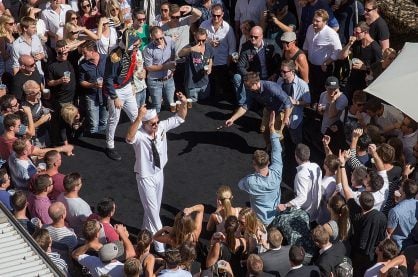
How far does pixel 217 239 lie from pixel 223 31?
531 cm

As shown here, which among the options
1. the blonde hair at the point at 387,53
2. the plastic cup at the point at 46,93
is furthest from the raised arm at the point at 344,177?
the plastic cup at the point at 46,93

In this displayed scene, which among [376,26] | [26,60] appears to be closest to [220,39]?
[376,26]

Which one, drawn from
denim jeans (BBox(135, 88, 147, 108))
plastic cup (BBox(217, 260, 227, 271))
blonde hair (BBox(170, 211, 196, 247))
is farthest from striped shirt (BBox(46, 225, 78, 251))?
denim jeans (BBox(135, 88, 147, 108))

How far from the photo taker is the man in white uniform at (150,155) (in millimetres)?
10328

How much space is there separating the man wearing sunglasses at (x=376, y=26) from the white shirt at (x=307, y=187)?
3639 mm

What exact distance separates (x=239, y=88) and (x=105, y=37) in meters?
2.28

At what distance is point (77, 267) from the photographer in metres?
9.57

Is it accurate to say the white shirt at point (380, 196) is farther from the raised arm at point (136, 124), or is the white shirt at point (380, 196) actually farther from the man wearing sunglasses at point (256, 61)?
the man wearing sunglasses at point (256, 61)

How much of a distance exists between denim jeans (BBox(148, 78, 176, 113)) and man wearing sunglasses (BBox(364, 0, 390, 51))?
3.27 m

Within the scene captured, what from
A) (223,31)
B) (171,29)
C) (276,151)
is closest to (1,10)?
(171,29)

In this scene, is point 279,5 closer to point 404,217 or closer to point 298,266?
point 404,217

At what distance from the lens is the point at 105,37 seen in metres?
13.2

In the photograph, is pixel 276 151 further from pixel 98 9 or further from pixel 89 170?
pixel 98 9

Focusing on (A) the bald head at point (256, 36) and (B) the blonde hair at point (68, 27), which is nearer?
(A) the bald head at point (256, 36)
